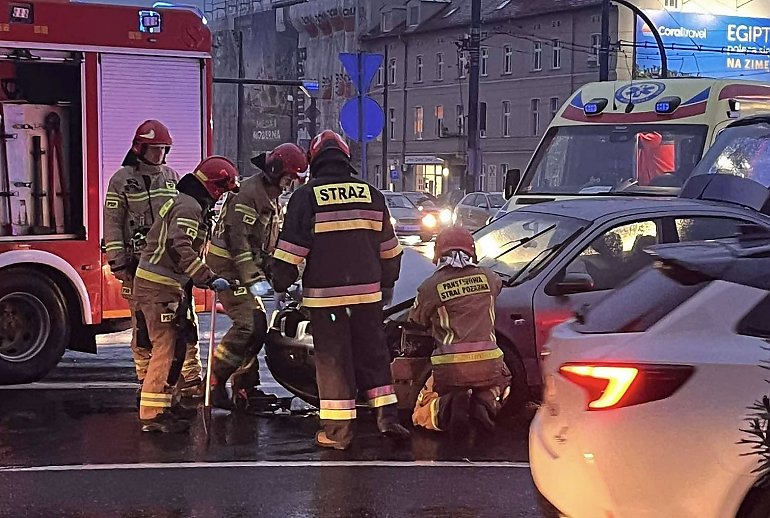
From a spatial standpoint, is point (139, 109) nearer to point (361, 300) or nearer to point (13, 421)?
point (13, 421)

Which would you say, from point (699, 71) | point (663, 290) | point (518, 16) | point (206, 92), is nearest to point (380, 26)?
point (518, 16)

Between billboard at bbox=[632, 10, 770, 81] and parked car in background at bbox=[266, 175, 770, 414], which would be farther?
billboard at bbox=[632, 10, 770, 81]

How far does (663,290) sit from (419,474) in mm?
2414

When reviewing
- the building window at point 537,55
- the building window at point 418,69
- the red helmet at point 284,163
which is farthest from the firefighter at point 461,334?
the building window at point 418,69

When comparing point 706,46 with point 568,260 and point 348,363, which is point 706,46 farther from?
point 348,363

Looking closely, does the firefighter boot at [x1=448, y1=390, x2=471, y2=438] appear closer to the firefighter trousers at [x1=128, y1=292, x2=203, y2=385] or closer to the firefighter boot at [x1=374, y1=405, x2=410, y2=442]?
the firefighter boot at [x1=374, y1=405, x2=410, y2=442]

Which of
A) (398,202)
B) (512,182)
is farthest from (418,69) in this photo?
(512,182)

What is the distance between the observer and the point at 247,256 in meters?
7.96

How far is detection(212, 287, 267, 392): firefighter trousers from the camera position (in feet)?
26.0

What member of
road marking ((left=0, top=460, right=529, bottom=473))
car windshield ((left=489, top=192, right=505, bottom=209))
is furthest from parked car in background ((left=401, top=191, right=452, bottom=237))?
road marking ((left=0, top=460, right=529, bottom=473))

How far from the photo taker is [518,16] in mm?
57812

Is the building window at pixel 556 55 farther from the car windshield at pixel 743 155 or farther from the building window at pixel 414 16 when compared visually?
the car windshield at pixel 743 155

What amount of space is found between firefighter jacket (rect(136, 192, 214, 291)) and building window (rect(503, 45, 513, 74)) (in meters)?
53.5

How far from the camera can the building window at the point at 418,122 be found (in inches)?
2579
